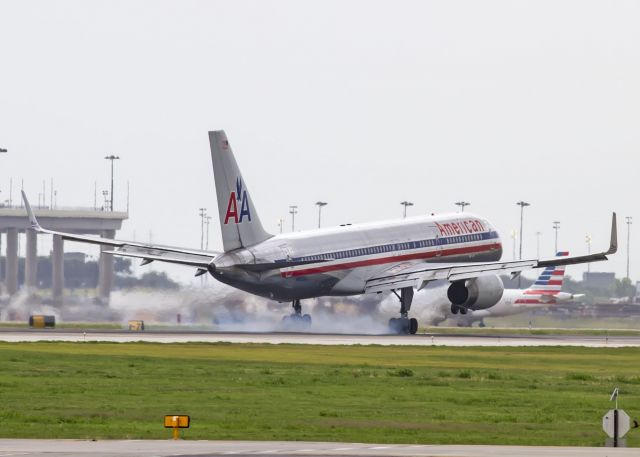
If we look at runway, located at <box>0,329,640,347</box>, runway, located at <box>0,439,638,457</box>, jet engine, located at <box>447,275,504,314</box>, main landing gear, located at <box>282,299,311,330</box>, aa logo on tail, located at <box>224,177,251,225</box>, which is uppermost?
aa logo on tail, located at <box>224,177,251,225</box>

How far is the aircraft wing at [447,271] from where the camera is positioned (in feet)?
324

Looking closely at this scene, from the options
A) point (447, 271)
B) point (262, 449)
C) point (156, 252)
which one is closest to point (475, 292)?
point (447, 271)

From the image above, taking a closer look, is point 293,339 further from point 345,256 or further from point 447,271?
point 447,271

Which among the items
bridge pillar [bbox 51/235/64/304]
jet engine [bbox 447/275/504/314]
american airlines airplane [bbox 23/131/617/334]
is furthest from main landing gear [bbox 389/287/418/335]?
bridge pillar [bbox 51/235/64/304]

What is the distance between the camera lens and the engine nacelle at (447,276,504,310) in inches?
3969

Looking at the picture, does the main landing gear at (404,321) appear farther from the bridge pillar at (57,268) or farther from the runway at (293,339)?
the bridge pillar at (57,268)

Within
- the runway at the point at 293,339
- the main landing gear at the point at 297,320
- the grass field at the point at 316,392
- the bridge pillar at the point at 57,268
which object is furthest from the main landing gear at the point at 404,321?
the bridge pillar at the point at 57,268

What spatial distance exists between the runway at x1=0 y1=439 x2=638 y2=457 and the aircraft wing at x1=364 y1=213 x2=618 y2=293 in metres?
59.8

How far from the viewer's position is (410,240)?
102 meters

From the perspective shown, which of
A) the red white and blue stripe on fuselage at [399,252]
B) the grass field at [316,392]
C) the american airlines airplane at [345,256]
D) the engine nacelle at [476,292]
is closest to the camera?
the grass field at [316,392]

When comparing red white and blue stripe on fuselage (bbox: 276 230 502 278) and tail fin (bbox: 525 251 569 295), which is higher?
red white and blue stripe on fuselage (bbox: 276 230 502 278)

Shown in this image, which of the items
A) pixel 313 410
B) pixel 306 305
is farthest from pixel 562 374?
pixel 306 305

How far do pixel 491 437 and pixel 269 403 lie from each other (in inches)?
444

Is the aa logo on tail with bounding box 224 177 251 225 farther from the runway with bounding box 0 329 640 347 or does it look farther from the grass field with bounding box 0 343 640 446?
the grass field with bounding box 0 343 640 446
